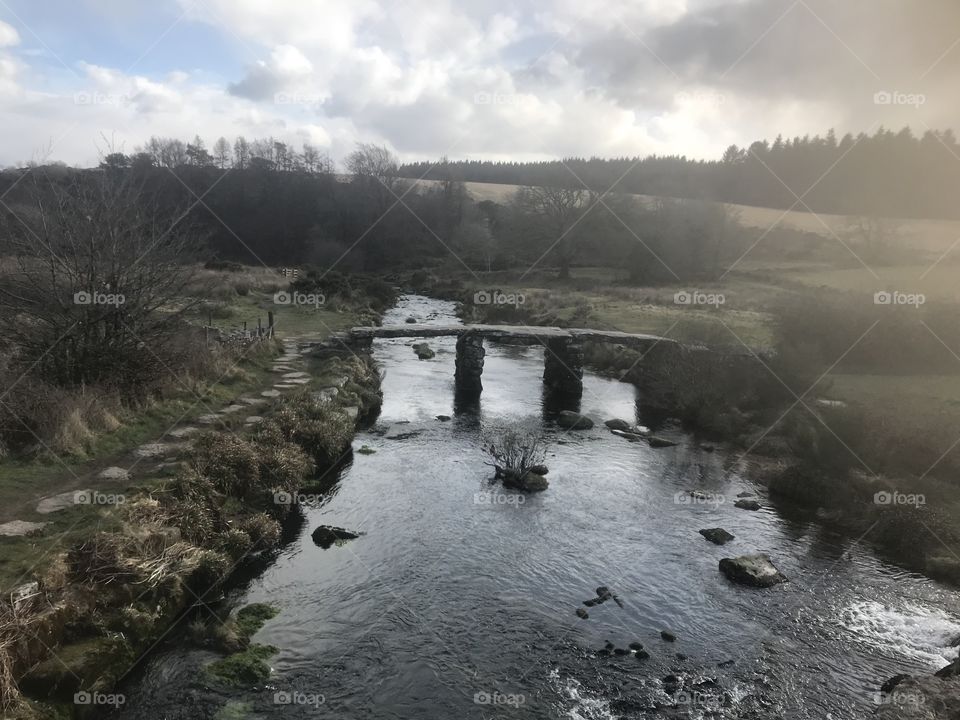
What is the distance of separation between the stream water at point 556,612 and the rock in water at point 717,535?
Result: 0.17m

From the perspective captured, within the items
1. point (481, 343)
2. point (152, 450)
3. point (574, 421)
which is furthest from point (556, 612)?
point (481, 343)

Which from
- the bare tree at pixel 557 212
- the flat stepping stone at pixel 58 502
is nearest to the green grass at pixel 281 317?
the flat stepping stone at pixel 58 502

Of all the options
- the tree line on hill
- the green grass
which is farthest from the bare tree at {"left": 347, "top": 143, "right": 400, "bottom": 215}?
the green grass

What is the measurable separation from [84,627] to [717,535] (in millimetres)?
10334

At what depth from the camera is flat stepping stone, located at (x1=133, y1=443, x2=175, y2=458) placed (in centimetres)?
1112

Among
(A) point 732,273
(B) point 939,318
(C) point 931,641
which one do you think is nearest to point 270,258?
(A) point 732,273

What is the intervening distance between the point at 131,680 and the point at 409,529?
17.1 feet

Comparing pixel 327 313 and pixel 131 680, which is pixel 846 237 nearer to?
pixel 327 313

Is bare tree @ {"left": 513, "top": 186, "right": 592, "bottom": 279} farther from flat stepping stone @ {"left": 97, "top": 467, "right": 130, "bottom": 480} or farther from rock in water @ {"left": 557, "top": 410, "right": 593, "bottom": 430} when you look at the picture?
flat stepping stone @ {"left": 97, "top": 467, "right": 130, "bottom": 480}

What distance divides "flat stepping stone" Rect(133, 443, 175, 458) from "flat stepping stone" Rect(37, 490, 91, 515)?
1775 mm

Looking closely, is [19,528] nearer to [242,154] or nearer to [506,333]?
[506,333]

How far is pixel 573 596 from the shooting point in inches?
380

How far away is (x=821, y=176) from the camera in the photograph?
7125 centimetres

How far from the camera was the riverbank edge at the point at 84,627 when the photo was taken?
6.37m
